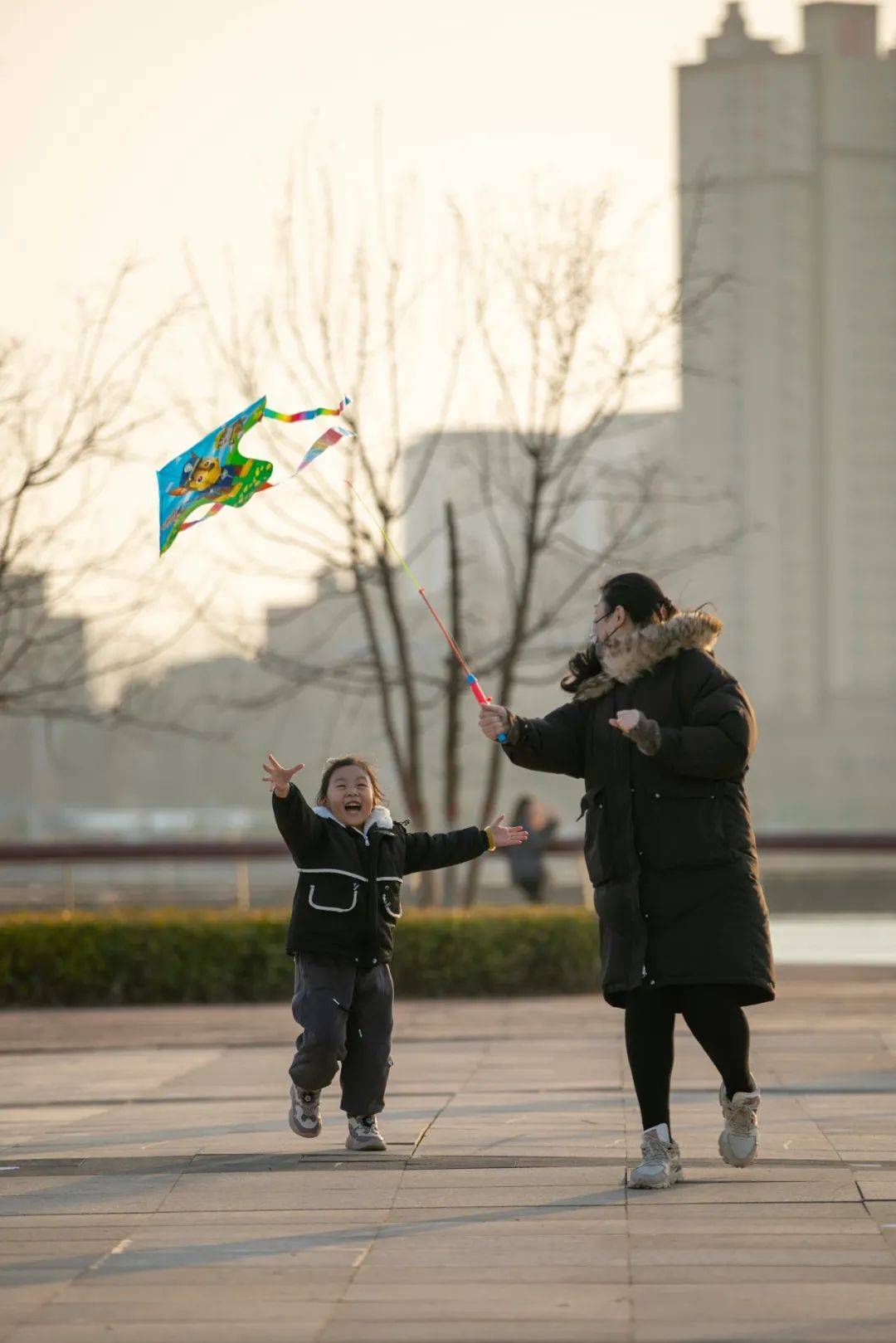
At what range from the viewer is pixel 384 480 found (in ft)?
48.6

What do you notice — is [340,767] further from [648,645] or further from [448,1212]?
[448,1212]

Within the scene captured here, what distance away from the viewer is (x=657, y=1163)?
5363 mm

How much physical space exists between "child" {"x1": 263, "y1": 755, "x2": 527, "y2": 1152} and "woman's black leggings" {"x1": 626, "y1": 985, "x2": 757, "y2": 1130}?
32.3 inches

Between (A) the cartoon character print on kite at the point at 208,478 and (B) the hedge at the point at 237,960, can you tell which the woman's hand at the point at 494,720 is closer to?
(A) the cartoon character print on kite at the point at 208,478

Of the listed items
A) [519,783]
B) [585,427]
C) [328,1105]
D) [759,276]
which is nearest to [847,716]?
[759,276]

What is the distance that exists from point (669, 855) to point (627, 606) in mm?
769

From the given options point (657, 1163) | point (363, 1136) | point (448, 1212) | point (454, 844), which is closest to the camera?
point (448, 1212)

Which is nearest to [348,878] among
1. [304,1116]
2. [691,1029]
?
[304,1116]

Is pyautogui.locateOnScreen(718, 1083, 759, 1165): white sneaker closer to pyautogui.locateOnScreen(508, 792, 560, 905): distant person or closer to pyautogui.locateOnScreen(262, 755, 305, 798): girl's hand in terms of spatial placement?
pyautogui.locateOnScreen(262, 755, 305, 798): girl's hand

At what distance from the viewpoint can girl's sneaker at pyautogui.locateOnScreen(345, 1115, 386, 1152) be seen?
6.15m

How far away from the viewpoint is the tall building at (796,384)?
120m

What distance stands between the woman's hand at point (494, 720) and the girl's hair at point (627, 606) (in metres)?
0.24

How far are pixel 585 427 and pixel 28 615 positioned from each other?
14.7 ft

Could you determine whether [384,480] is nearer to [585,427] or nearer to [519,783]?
[585,427]
